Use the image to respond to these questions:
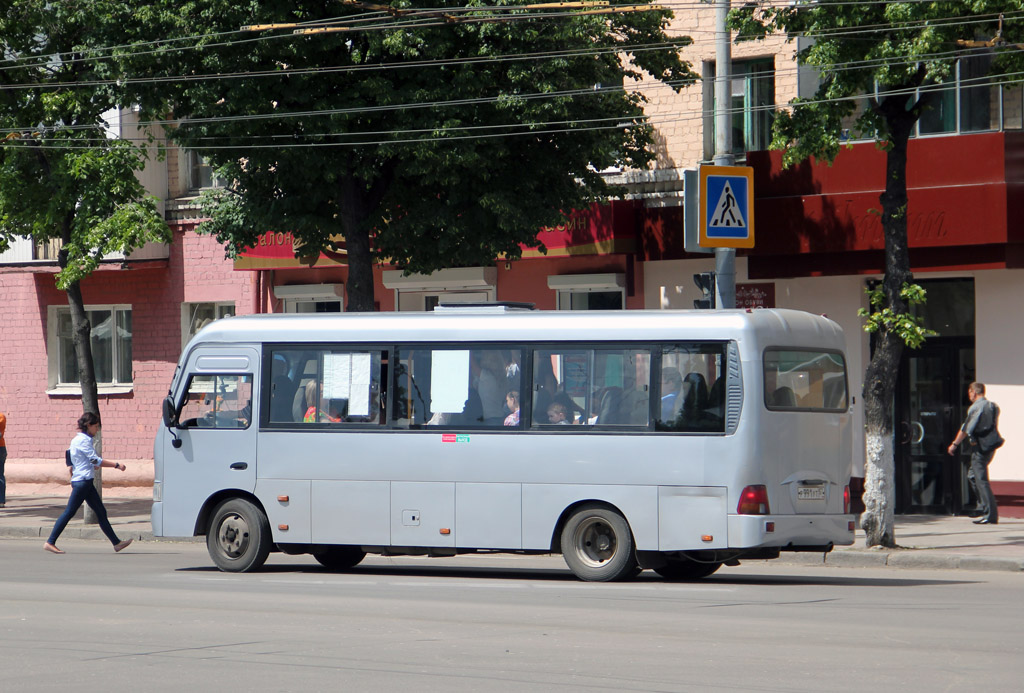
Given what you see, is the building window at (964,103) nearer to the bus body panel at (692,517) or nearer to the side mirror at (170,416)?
the bus body panel at (692,517)

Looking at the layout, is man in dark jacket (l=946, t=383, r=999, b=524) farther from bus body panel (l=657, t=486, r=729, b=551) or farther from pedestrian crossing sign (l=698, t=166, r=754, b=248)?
bus body panel (l=657, t=486, r=729, b=551)

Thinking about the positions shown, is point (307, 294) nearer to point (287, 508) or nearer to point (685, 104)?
point (685, 104)

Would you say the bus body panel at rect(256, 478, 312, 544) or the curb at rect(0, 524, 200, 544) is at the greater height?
the bus body panel at rect(256, 478, 312, 544)

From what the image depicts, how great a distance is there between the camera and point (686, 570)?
15.0m

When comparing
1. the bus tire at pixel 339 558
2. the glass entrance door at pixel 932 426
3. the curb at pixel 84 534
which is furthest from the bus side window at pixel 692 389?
the curb at pixel 84 534

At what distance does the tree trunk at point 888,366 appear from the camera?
1723 cm

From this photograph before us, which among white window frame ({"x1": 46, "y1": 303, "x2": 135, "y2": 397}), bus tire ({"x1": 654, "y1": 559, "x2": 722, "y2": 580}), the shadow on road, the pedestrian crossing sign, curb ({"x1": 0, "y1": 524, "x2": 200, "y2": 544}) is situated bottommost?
curb ({"x1": 0, "y1": 524, "x2": 200, "y2": 544})

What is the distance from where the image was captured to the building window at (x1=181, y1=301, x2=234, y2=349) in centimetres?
2919

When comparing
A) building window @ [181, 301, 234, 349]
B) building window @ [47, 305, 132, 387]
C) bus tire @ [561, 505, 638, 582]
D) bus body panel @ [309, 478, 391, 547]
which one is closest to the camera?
bus tire @ [561, 505, 638, 582]

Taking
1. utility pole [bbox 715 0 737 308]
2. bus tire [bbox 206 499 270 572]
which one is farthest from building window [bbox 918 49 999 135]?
bus tire [bbox 206 499 270 572]

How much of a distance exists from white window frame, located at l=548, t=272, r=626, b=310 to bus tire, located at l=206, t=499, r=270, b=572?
9.89 meters

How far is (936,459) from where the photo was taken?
21344 mm

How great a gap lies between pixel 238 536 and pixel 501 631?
601 centimetres

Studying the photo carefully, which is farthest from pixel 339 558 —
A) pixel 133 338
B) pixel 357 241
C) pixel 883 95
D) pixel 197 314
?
pixel 133 338
